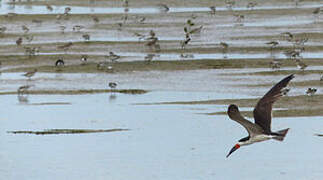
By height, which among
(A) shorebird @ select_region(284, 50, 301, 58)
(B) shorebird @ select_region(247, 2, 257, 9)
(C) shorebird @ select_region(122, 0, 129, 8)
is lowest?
(A) shorebird @ select_region(284, 50, 301, 58)

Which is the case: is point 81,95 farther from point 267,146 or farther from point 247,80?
point 267,146

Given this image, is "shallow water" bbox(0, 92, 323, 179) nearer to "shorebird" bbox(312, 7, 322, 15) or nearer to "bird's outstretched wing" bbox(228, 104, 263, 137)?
"bird's outstretched wing" bbox(228, 104, 263, 137)

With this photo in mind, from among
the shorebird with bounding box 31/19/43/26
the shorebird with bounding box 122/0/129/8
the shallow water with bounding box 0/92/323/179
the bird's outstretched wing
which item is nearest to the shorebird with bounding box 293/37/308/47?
the shallow water with bounding box 0/92/323/179

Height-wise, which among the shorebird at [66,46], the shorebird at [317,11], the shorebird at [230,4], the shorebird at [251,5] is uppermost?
the shorebird at [230,4]

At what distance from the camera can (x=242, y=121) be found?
39.4ft

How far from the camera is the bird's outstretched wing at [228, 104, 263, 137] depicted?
11.9 m

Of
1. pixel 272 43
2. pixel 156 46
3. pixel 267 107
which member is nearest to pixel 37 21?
pixel 156 46

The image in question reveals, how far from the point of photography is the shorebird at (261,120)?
11969 millimetres

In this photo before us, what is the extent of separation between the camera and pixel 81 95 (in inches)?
993

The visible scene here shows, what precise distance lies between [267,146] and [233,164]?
1.82m

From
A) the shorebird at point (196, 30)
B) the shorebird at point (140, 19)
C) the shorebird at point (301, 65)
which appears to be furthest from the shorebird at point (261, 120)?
the shorebird at point (140, 19)

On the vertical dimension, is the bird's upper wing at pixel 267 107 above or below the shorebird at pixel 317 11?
below

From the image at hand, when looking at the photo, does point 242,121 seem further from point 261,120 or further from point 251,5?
point 251,5

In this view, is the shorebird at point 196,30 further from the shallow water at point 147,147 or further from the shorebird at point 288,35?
A: the shallow water at point 147,147
